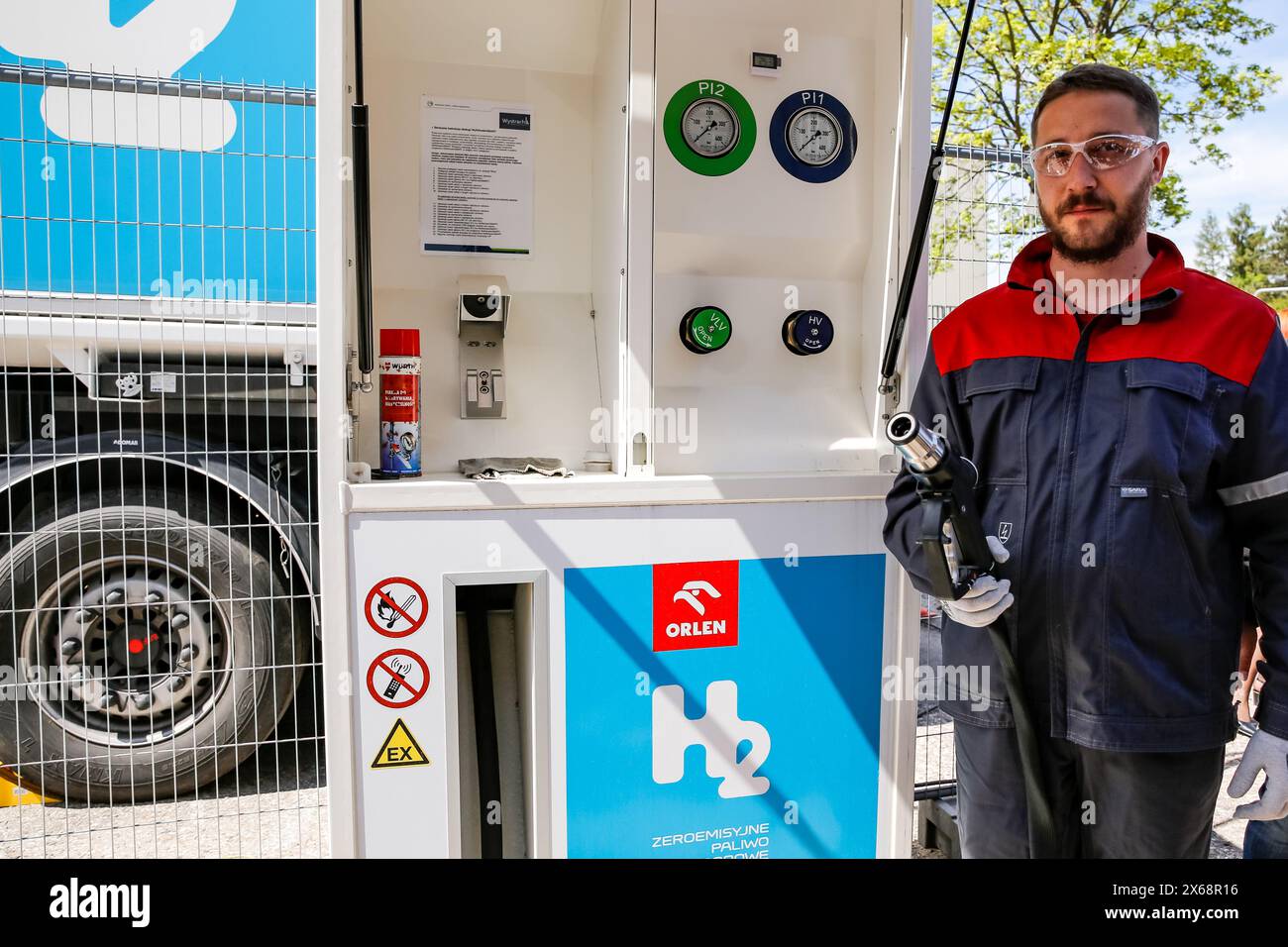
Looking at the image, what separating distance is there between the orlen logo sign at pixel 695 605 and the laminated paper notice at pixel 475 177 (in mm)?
952

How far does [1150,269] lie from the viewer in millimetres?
1713

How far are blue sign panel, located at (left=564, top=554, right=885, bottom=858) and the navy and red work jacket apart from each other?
44 centimetres

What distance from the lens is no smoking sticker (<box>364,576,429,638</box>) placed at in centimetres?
189

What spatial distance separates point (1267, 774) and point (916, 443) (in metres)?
0.90

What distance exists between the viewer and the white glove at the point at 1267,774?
160 cm

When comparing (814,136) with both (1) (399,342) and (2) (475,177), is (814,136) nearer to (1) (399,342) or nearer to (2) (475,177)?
(2) (475,177)

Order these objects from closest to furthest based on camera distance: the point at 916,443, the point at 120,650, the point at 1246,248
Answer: the point at 916,443 < the point at 120,650 < the point at 1246,248

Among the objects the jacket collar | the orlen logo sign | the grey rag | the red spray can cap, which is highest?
the jacket collar

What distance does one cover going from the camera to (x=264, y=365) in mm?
2691

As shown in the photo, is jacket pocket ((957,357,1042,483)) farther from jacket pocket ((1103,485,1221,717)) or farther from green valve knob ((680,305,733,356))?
green valve knob ((680,305,733,356))

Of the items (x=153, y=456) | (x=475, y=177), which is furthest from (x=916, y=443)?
(x=153, y=456)

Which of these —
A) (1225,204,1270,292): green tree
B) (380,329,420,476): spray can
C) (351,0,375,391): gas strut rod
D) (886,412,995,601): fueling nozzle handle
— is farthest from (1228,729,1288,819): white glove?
(1225,204,1270,292): green tree

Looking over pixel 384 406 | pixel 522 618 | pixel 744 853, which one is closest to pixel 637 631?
pixel 522 618

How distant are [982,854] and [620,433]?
46.7 inches
